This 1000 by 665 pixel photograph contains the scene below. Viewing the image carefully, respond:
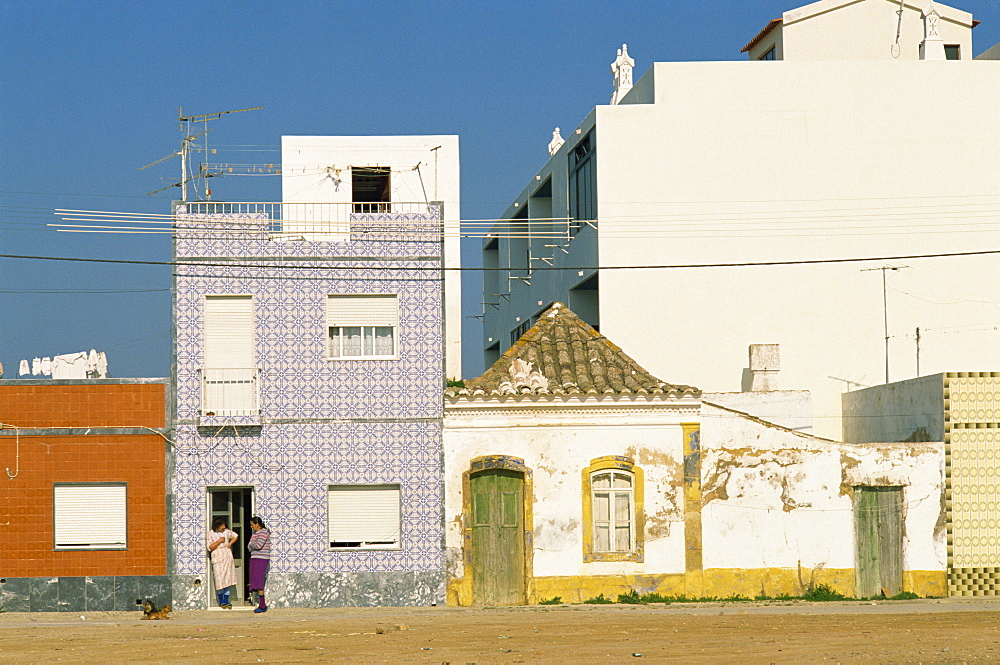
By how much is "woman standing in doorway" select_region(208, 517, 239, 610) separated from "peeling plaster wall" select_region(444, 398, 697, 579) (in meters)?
3.79

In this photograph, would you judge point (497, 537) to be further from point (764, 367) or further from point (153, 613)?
point (764, 367)

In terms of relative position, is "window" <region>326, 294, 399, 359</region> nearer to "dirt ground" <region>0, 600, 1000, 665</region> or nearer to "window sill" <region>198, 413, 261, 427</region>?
"window sill" <region>198, 413, 261, 427</region>

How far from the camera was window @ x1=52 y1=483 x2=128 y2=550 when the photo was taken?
22.0 m

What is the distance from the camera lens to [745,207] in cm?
3216

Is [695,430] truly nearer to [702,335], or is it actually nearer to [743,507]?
[743,507]

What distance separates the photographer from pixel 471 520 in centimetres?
2247

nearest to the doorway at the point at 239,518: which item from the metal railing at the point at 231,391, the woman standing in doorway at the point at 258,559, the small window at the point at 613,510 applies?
the woman standing in doorway at the point at 258,559

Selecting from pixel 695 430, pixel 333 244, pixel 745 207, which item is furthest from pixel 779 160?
pixel 333 244

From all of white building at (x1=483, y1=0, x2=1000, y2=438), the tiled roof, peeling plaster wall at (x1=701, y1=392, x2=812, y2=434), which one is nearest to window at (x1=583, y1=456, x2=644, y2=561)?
the tiled roof

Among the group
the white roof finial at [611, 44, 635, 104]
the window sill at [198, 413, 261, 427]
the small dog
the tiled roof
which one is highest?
the white roof finial at [611, 44, 635, 104]

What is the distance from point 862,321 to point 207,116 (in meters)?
17.2

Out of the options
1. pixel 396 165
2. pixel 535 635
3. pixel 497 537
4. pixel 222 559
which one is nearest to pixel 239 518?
pixel 222 559

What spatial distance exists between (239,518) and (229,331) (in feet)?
11.1

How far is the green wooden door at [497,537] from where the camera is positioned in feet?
73.7
